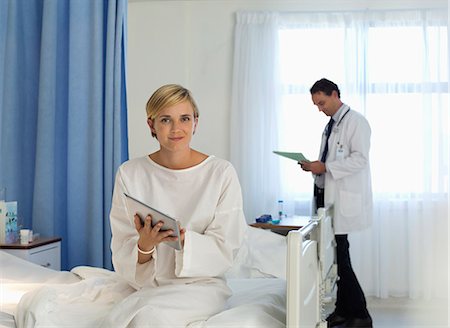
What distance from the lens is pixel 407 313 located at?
4.45m

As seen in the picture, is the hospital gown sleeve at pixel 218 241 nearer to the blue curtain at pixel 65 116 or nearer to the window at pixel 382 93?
the blue curtain at pixel 65 116

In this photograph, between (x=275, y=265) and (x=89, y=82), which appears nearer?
(x=275, y=265)

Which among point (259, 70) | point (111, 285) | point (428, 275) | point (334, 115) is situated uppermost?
point (259, 70)

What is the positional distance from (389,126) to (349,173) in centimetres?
136

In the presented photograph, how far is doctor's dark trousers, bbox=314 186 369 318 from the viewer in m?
3.66

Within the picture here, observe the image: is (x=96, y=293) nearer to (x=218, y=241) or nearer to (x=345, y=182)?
(x=218, y=241)

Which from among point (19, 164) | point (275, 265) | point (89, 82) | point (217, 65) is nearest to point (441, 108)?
point (217, 65)

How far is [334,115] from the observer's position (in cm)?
381

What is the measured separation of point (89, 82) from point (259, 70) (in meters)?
1.78

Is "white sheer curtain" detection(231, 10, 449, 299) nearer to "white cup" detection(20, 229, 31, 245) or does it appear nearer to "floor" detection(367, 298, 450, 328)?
"floor" detection(367, 298, 450, 328)

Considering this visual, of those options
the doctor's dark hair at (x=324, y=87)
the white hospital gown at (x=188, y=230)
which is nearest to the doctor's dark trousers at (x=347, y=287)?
the doctor's dark hair at (x=324, y=87)

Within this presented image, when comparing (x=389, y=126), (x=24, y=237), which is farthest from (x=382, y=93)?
(x=24, y=237)

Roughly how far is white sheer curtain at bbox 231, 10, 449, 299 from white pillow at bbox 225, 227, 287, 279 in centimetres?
146

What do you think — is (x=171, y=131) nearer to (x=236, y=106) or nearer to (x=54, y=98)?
(x=54, y=98)
